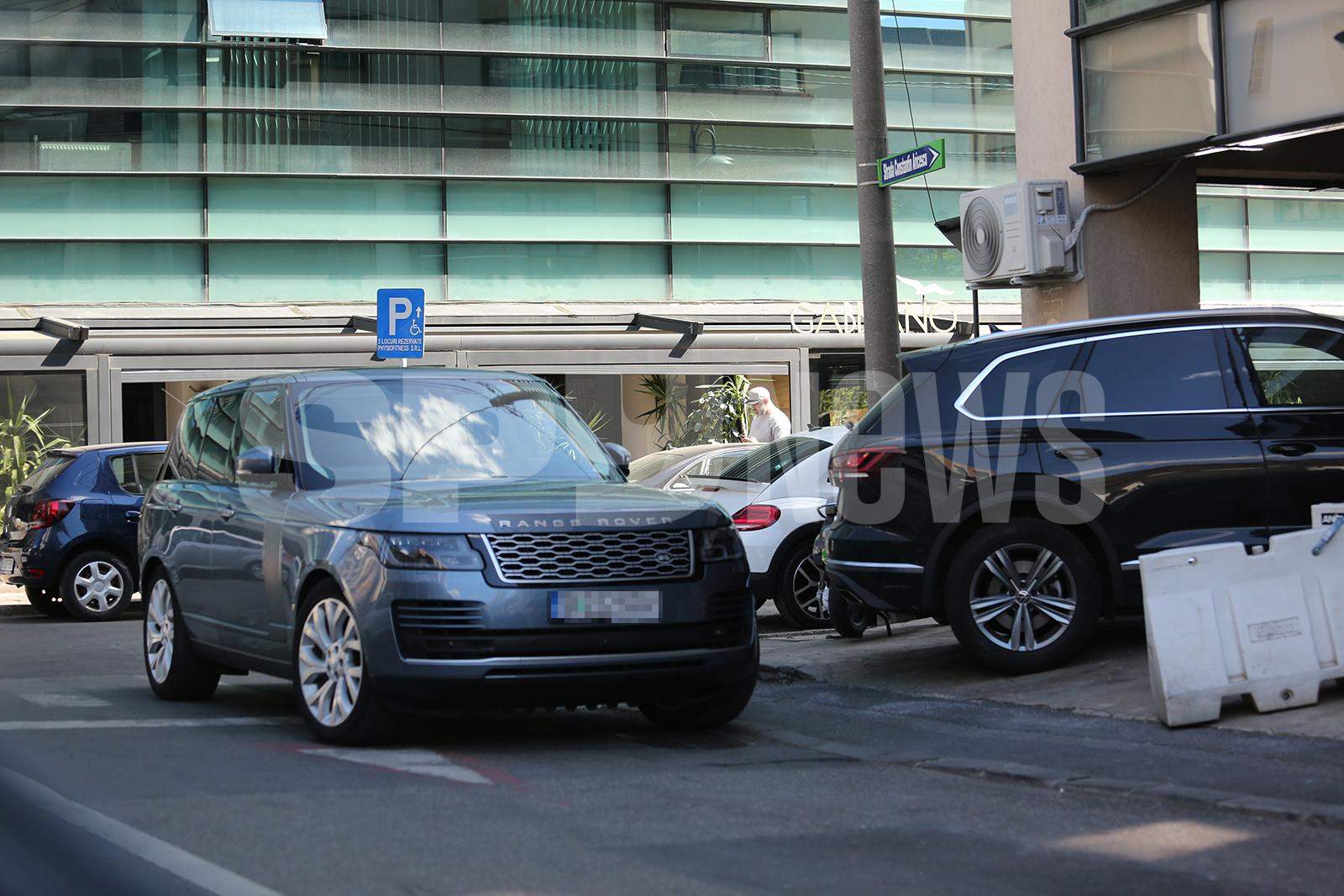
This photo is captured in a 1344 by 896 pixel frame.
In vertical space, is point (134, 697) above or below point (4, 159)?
below

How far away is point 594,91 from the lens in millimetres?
25375

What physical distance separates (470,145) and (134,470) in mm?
10138

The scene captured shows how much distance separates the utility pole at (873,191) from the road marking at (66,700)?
5.73 meters

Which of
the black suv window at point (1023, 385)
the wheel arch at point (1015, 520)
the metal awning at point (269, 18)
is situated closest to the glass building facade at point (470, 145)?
the metal awning at point (269, 18)

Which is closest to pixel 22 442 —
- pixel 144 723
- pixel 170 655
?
pixel 170 655

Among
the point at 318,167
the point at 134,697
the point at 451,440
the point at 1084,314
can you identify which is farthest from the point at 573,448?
the point at 318,167

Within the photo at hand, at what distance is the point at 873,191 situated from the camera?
12430 millimetres

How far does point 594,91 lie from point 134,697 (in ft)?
56.4

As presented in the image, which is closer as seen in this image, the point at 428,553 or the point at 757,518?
the point at 428,553

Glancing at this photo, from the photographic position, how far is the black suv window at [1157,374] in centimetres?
895

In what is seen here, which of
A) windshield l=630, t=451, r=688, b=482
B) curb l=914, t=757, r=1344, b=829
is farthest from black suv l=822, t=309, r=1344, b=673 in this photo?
windshield l=630, t=451, r=688, b=482

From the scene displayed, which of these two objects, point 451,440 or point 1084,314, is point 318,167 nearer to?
point 1084,314

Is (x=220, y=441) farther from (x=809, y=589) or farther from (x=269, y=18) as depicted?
(x=269, y=18)

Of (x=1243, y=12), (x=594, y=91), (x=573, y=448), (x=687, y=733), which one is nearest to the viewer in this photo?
(x=687, y=733)
